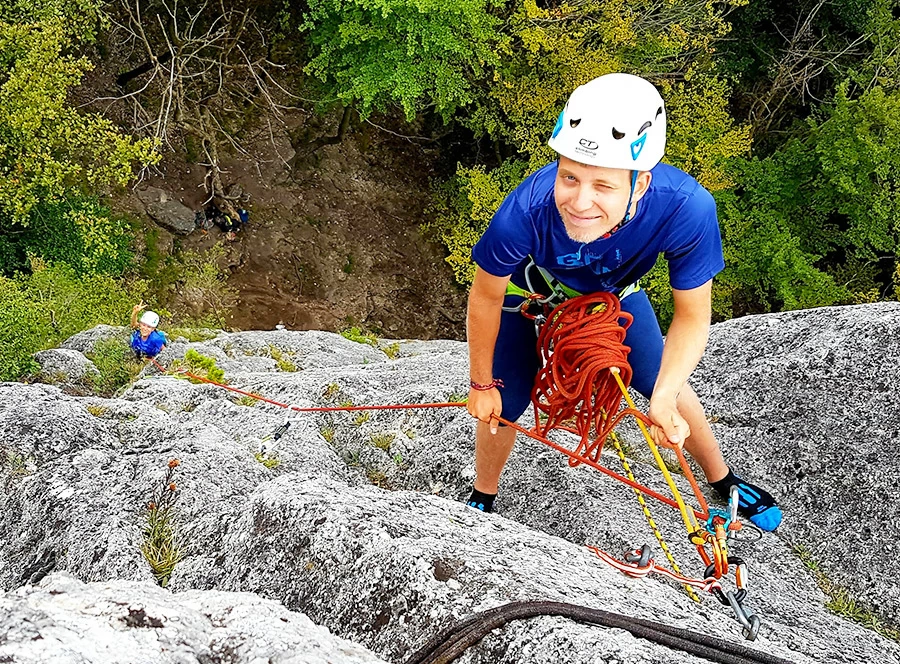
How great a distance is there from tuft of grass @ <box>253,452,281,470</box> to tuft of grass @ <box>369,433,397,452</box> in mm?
675

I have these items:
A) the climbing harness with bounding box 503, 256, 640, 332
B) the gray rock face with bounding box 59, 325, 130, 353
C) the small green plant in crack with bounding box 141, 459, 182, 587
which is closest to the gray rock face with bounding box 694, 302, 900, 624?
the climbing harness with bounding box 503, 256, 640, 332

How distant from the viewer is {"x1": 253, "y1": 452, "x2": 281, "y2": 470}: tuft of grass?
4035 millimetres

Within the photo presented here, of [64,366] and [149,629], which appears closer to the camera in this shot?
[149,629]

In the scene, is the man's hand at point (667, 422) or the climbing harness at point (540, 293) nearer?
the man's hand at point (667, 422)

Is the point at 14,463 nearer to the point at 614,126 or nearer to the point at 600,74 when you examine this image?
the point at 614,126

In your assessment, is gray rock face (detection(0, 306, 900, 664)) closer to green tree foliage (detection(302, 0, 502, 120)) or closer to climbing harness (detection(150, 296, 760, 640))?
climbing harness (detection(150, 296, 760, 640))

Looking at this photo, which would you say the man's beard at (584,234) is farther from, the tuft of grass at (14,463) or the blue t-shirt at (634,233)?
the tuft of grass at (14,463)

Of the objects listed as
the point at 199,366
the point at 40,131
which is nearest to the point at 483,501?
the point at 199,366

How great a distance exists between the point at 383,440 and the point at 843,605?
2695 millimetres

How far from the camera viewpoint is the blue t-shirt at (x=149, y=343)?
23.0 ft

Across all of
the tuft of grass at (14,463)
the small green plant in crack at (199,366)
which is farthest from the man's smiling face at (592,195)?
the small green plant in crack at (199,366)

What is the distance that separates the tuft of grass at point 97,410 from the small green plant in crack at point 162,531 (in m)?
1.43

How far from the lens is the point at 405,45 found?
12430 mm

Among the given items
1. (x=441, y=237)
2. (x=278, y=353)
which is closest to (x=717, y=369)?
(x=278, y=353)
